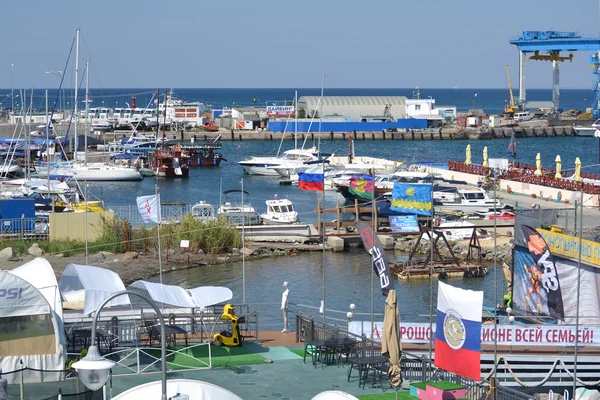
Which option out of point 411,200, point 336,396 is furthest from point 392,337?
point 411,200

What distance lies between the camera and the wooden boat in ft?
255

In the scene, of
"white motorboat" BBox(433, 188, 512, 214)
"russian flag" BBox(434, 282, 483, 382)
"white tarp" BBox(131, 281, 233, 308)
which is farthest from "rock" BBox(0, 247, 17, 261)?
"russian flag" BBox(434, 282, 483, 382)

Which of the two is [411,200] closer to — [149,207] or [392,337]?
[149,207]

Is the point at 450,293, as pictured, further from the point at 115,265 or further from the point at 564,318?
the point at 115,265

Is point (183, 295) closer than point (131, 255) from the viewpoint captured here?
Yes

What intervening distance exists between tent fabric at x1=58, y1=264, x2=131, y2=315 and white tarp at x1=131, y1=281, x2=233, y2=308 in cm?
47

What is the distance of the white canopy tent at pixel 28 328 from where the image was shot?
1695cm

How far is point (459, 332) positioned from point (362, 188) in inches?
1502

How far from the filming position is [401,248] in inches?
1673

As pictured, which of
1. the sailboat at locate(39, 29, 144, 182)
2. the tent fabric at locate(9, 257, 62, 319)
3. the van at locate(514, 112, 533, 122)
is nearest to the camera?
the tent fabric at locate(9, 257, 62, 319)

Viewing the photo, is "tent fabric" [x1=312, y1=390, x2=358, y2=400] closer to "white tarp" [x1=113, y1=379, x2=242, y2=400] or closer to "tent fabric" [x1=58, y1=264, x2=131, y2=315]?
"white tarp" [x1=113, y1=379, x2=242, y2=400]

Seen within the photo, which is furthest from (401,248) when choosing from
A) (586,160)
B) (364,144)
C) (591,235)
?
(364,144)

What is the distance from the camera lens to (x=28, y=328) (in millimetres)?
17172
